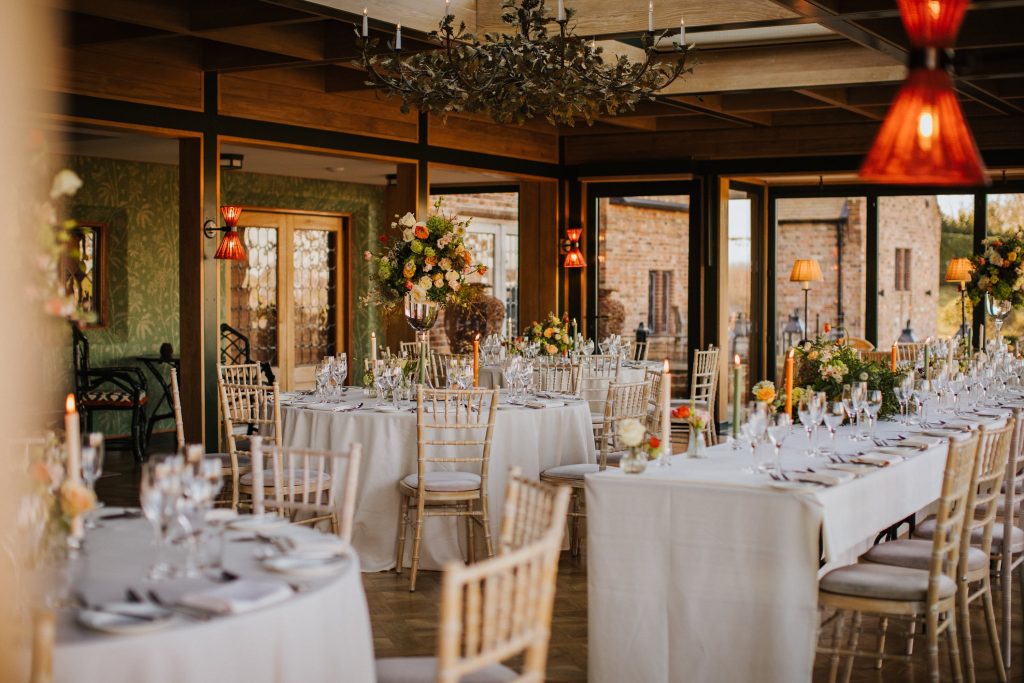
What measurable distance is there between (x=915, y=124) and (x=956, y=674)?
218 cm

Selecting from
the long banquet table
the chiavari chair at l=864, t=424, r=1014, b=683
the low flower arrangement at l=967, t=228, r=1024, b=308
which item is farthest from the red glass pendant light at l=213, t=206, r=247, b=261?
the chiavari chair at l=864, t=424, r=1014, b=683

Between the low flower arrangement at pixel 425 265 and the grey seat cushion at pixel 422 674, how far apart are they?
4239 millimetres

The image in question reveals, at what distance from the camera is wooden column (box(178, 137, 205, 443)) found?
28.7 feet

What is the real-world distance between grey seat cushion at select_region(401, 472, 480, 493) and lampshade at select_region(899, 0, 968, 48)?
347cm

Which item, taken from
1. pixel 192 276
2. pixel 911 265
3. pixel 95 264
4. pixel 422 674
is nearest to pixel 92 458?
pixel 422 674

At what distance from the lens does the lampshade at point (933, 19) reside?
10.8 ft

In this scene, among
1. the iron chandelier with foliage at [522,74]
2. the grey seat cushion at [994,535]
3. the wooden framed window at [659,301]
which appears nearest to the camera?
the grey seat cushion at [994,535]

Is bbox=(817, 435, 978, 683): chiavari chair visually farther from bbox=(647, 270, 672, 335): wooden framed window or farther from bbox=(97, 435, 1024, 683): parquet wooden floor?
bbox=(647, 270, 672, 335): wooden framed window

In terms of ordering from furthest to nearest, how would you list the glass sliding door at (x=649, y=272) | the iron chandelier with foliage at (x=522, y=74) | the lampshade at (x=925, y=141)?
the glass sliding door at (x=649, y=272) < the iron chandelier with foliage at (x=522, y=74) < the lampshade at (x=925, y=141)

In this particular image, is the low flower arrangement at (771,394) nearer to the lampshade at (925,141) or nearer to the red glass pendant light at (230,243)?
the lampshade at (925,141)

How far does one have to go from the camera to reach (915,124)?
309 cm

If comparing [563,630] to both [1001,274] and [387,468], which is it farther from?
[1001,274]

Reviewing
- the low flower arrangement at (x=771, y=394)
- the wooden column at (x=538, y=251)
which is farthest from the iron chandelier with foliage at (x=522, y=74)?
Answer: the wooden column at (x=538, y=251)

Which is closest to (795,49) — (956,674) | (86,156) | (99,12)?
(99,12)
